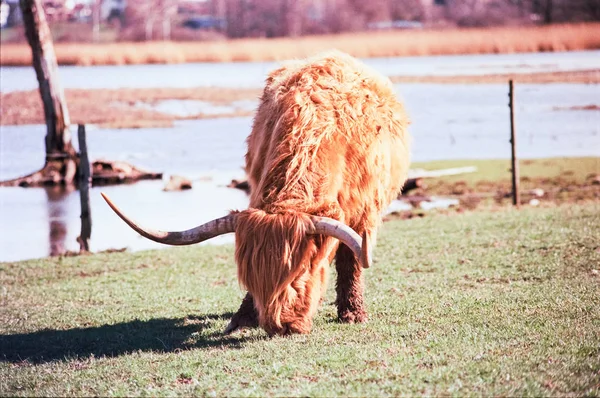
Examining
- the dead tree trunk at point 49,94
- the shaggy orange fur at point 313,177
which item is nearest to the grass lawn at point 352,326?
the shaggy orange fur at point 313,177

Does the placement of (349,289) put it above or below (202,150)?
above

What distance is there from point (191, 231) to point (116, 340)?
1.47 metres

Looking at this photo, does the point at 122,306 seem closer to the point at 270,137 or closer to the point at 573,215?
the point at 270,137

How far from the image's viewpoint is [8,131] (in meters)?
27.7

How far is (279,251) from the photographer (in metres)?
6.11

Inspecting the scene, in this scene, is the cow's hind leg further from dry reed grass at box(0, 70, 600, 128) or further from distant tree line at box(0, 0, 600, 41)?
distant tree line at box(0, 0, 600, 41)

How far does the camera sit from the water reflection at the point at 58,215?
13.2 m

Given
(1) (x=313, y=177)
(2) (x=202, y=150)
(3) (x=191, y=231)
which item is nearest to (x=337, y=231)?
(1) (x=313, y=177)

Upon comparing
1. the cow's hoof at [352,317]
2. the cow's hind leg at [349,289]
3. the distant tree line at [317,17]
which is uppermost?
the distant tree line at [317,17]

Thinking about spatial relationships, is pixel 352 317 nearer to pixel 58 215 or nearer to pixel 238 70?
pixel 58 215

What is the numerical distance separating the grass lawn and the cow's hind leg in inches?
7.7

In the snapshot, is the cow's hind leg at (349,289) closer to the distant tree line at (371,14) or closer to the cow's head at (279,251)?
the cow's head at (279,251)

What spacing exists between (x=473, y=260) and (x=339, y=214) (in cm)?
360

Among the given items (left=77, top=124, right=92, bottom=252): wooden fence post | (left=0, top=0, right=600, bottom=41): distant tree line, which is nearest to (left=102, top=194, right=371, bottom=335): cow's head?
(left=77, top=124, right=92, bottom=252): wooden fence post
